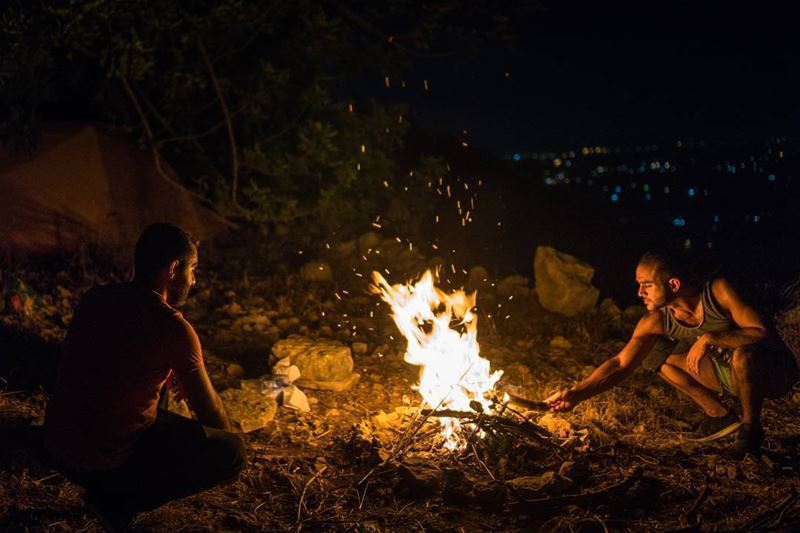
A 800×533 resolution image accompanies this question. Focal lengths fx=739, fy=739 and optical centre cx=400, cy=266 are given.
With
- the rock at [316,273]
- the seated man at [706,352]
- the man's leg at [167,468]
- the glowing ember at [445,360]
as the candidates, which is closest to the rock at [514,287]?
the rock at [316,273]

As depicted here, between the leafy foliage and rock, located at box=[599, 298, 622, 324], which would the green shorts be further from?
the leafy foliage

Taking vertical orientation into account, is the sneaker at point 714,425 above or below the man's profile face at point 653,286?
below

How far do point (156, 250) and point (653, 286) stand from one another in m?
3.10

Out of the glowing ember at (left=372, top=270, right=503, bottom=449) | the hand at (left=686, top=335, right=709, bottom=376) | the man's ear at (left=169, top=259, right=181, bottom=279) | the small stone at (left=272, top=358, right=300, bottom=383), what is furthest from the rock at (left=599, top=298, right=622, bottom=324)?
the man's ear at (left=169, top=259, right=181, bottom=279)

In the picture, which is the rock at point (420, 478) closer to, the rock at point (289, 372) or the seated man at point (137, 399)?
the seated man at point (137, 399)

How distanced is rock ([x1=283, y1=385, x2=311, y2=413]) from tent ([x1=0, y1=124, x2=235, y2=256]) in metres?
4.00

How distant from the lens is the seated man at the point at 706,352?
459 cm

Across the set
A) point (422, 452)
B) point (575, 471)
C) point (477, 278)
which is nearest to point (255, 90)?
point (477, 278)

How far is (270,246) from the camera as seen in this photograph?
944 cm

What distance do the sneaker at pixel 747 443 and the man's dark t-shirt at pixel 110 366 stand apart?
3271mm

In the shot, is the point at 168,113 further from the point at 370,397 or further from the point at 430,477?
the point at 430,477

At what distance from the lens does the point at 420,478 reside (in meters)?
4.24

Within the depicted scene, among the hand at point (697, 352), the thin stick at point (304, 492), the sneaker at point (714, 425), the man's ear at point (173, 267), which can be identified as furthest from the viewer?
the sneaker at point (714, 425)

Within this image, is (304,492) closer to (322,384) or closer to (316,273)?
(322,384)
